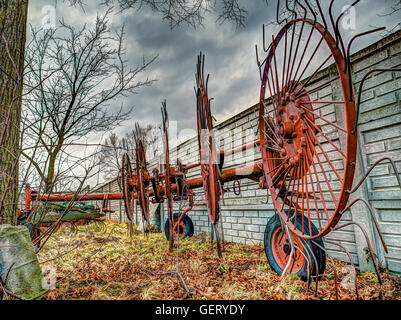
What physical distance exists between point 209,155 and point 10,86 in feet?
7.53

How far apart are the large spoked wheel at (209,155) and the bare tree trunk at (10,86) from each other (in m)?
2.00

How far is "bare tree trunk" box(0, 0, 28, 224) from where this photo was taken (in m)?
2.13

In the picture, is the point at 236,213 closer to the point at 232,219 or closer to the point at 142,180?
the point at 232,219

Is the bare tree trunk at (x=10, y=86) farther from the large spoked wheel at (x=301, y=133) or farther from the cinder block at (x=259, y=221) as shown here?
the cinder block at (x=259, y=221)

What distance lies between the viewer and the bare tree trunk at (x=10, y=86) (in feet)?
6.98

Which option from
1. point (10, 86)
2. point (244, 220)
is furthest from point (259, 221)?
point (10, 86)

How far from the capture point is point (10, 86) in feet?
7.45

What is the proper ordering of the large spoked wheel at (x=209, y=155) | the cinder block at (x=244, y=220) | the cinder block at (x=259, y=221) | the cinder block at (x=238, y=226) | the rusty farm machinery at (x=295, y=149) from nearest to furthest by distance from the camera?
1. the rusty farm machinery at (x=295, y=149)
2. the large spoked wheel at (x=209, y=155)
3. the cinder block at (x=259, y=221)
4. the cinder block at (x=244, y=220)
5. the cinder block at (x=238, y=226)

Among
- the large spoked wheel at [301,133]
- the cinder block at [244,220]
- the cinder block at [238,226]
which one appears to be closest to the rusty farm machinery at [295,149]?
the large spoked wheel at [301,133]

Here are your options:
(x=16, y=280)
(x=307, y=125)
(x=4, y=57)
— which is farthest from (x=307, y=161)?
(x=4, y=57)

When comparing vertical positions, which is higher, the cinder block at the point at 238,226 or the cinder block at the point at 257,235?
the cinder block at the point at 238,226
